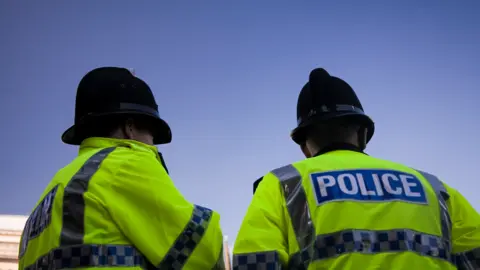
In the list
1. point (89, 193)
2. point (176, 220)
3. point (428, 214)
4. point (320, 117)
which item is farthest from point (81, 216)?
point (428, 214)

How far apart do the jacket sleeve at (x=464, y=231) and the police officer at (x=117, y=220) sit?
126cm

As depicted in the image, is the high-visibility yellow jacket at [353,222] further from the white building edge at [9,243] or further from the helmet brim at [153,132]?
the white building edge at [9,243]

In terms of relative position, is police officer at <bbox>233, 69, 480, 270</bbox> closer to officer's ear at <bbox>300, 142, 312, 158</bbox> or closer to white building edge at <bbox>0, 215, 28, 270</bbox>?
officer's ear at <bbox>300, 142, 312, 158</bbox>

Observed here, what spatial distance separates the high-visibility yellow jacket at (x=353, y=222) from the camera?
212 cm

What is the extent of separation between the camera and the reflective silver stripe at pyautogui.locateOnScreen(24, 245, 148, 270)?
2.03m

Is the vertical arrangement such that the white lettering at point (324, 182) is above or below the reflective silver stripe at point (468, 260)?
above

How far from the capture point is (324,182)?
90.4 inches

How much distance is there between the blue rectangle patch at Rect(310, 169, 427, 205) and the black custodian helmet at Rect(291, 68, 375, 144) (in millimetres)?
466

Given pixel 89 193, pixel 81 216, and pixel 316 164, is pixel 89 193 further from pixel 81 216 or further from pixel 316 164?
pixel 316 164

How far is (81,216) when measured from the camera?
2.12 m

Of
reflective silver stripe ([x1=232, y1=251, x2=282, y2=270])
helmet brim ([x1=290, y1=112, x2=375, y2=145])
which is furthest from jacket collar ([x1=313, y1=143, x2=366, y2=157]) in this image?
reflective silver stripe ([x1=232, y1=251, x2=282, y2=270])

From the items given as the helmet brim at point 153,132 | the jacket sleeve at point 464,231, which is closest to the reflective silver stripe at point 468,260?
Result: the jacket sleeve at point 464,231

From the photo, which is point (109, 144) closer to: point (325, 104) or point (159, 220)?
point (159, 220)

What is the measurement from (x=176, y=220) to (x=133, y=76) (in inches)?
42.4
